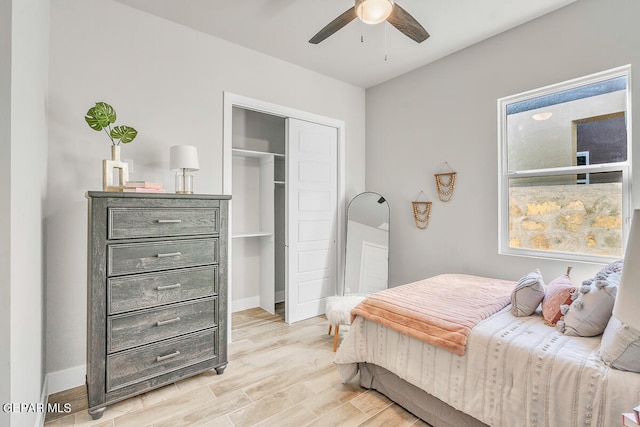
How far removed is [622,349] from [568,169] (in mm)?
1750

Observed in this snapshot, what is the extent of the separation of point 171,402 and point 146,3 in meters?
2.87

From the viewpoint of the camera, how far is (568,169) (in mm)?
2498

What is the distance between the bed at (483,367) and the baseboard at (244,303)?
6.32ft

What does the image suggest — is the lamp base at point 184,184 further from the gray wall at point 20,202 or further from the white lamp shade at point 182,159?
the gray wall at point 20,202

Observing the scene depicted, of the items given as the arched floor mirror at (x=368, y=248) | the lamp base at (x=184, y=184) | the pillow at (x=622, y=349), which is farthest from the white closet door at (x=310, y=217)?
the pillow at (x=622, y=349)

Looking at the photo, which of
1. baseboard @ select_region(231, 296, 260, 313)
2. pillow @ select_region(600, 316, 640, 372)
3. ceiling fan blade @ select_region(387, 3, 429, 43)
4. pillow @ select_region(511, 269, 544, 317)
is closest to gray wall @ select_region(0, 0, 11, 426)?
ceiling fan blade @ select_region(387, 3, 429, 43)

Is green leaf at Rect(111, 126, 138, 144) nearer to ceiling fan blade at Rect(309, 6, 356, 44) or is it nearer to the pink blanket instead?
ceiling fan blade at Rect(309, 6, 356, 44)

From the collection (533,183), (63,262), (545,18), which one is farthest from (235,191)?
(545,18)

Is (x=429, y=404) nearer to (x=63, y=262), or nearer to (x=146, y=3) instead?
(x=63, y=262)

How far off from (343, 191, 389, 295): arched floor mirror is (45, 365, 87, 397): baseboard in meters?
2.44

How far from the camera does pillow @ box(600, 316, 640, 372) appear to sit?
3.93ft

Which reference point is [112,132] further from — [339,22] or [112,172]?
[339,22]

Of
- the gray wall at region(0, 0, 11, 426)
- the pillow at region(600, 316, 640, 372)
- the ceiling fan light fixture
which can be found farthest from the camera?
the ceiling fan light fixture

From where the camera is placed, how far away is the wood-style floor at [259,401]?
1.82 m
